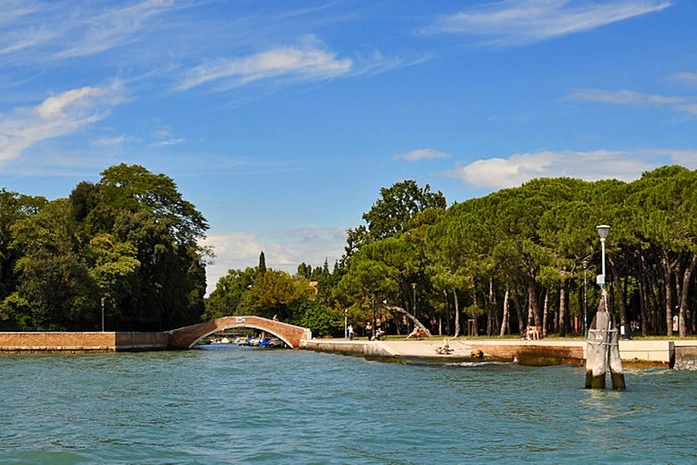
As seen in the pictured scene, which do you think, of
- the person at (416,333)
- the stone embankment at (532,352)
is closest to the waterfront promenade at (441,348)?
the stone embankment at (532,352)

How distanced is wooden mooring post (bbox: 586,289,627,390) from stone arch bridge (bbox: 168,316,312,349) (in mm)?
41319

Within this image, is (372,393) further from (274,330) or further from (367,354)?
(274,330)

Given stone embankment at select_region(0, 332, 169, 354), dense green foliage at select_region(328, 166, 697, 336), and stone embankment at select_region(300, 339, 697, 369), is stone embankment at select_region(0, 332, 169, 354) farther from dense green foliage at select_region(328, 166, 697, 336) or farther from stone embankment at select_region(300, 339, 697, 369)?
stone embankment at select_region(300, 339, 697, 369)

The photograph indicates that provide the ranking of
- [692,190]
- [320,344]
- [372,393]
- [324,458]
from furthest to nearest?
[320,344] < [692,190] < [372,393] < [324,458]

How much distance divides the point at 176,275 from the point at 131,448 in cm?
4805

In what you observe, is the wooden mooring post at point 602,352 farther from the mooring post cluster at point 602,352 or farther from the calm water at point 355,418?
the calm water at point 355,418

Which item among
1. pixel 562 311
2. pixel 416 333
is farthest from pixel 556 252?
pixel 416 333

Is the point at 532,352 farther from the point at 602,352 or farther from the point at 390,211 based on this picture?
the point at 390,211

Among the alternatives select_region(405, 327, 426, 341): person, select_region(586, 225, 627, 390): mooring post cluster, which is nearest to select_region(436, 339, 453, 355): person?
select_region(405, 327, 426, 341): person

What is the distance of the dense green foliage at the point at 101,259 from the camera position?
55.5m

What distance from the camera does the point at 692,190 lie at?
39.5 m

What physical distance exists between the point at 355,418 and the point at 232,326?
145ft

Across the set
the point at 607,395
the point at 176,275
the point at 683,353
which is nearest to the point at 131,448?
the point at 607,395

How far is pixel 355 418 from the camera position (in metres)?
20.9
